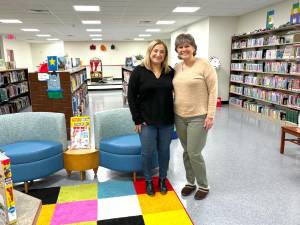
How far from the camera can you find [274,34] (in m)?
6.71

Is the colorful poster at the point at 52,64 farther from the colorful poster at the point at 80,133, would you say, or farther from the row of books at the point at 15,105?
the row of books at the point at 15,105

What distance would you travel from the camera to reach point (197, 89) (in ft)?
7.79

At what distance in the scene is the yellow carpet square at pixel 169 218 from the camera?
2323mm

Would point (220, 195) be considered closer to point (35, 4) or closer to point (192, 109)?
Answer: point (192, 109)

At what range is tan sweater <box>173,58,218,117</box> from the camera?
236 centimetres

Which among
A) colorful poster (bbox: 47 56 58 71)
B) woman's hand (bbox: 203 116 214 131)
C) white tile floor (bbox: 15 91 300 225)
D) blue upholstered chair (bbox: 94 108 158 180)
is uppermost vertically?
colorful poster (bbox: 47 56 58 71)

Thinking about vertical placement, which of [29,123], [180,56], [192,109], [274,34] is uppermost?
[274,34]

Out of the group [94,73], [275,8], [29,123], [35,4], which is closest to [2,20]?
[35,4]

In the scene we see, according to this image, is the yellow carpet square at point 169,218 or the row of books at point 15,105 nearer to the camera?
the yellow carpet square at point 169,218

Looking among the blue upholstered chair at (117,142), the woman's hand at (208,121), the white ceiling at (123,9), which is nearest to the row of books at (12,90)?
the white ceiling at (123,9)

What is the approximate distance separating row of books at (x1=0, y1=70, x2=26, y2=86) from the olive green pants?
6.70 metres

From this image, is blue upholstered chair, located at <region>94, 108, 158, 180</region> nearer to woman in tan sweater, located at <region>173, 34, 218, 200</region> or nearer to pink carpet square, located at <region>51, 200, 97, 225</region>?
pink carpet square, located at <region>51, 200, 97, 225</region>

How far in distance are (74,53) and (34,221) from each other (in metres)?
17.9

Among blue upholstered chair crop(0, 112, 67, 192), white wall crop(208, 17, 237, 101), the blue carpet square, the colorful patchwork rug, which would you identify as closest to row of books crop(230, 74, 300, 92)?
white wall crop(208, 17, 237, 101)
